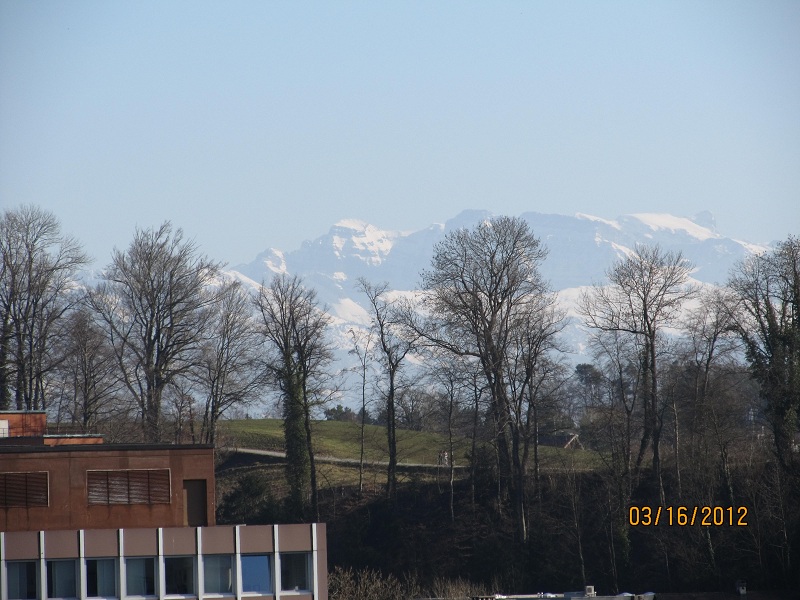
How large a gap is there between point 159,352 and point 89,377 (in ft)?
A: 15.6

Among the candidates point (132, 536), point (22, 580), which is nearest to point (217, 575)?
point (132, 536)

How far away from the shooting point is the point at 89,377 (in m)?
66.2

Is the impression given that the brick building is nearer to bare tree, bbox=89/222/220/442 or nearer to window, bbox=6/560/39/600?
window, bbox=6/560/39/600

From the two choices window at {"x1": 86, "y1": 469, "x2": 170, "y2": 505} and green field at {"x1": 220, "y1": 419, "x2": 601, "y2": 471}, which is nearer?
window at {"x1": 86, "y1": 469, "x2": 170, "y2": 505}

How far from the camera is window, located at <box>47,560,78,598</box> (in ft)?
122

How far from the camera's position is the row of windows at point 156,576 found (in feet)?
122

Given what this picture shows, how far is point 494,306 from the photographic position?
6306cm

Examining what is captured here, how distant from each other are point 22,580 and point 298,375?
96.6ft

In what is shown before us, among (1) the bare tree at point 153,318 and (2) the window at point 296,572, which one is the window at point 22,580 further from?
(1) the bare tree at point 153,318

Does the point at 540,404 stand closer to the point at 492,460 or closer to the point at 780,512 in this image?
the point at 492,460

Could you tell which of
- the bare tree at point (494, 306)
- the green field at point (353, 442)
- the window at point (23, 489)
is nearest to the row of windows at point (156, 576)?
the window at point (23, 489)

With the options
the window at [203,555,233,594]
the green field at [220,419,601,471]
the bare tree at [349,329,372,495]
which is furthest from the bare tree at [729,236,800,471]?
the window at [203,555,233,594]
